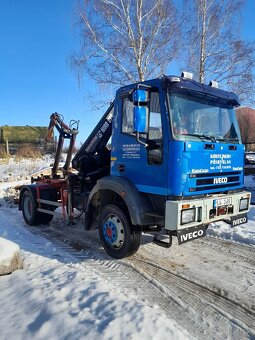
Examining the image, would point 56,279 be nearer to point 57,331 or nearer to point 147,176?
point 57,331

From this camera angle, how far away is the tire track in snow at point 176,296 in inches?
140

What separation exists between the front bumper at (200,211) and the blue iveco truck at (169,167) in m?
0.01

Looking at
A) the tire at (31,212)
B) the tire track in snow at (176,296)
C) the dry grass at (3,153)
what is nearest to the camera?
the tire track in snow at (176,296)

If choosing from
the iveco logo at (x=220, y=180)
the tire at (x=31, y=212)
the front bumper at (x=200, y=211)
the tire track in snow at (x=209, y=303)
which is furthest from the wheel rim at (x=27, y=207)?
the iveco logo at (x=220, y=180)

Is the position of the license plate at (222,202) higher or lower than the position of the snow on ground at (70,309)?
higher

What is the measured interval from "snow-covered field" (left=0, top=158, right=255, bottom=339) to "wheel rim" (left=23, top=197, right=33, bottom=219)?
72.4 inches

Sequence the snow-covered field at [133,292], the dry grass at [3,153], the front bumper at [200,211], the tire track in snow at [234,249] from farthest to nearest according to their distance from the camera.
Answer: the dry grass at [3,153], the tire track in snow at [234,249], the front bumper at [200,211], the snow-covered field at [133,292]

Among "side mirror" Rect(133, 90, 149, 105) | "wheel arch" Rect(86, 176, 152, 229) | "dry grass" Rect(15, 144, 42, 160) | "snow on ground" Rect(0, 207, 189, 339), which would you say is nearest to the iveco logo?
"wheel arch" Rect(86, 176, 152, 229)

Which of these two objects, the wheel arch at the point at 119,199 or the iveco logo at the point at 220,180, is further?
the iveco logo at the point at 220,180

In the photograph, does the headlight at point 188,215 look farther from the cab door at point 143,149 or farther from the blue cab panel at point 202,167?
the cab door at point 143,149

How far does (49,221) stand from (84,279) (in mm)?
4454

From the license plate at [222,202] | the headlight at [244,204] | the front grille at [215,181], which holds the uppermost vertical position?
the front grille at [215,181]

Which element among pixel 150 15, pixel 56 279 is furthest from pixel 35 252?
pixel 150 15

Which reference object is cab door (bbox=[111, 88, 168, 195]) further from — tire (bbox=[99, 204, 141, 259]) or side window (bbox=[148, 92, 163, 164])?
tire (bbox=[99, 204, 141, 259])
